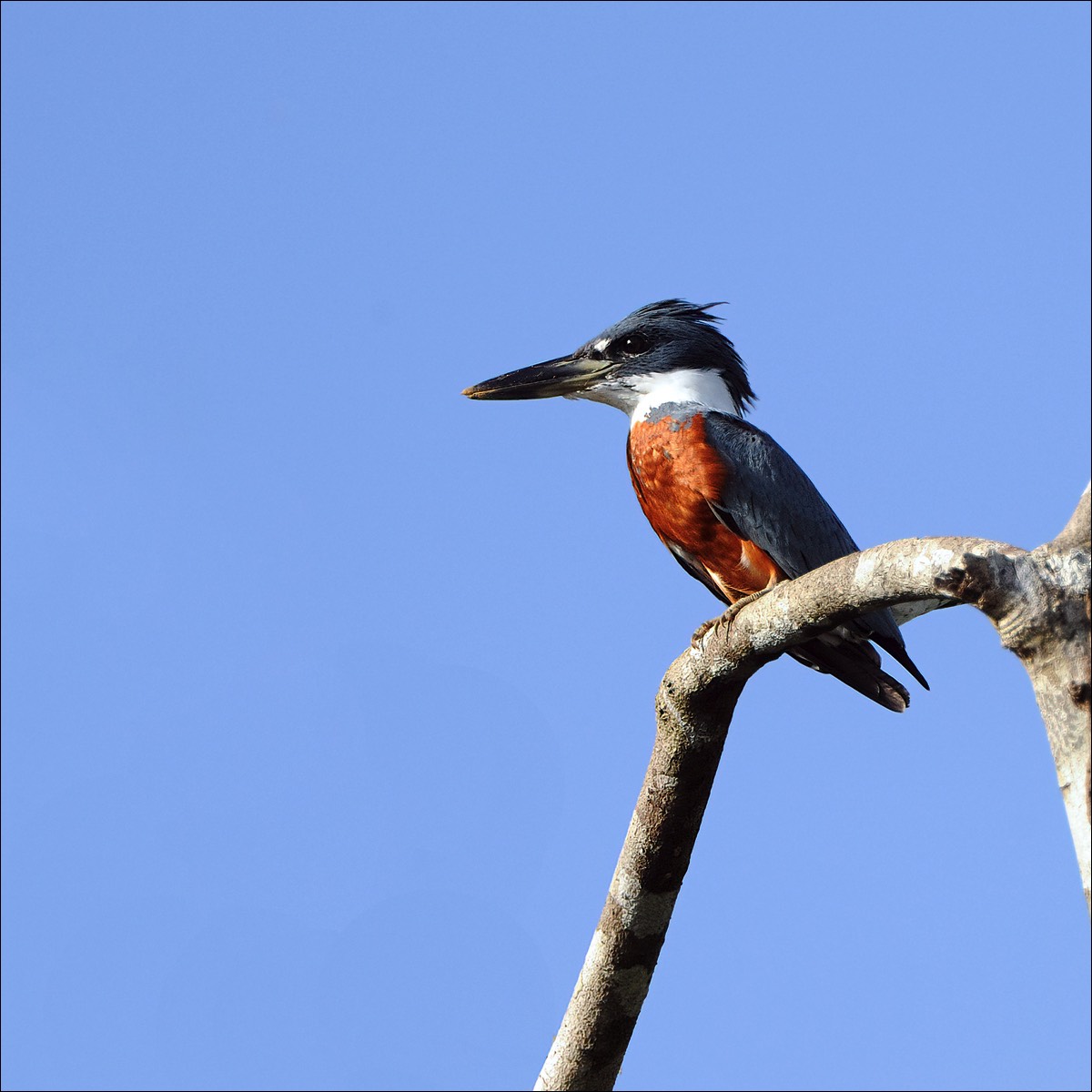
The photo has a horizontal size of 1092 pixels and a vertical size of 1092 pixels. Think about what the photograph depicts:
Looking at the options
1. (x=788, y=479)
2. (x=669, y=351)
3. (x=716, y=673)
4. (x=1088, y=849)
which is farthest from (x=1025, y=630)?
(x=669, y=351)

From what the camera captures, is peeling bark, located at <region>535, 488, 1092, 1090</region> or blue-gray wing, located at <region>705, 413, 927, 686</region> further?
blue-gray wing, located at <region>705, 413, 927, 686</region>

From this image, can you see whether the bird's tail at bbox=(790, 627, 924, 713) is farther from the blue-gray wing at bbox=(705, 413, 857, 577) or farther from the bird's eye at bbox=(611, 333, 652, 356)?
the bird's eye at bbox=(611, 333, 652, 356)

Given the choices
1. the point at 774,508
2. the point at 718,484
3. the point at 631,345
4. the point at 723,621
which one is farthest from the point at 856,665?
the point at 631,345

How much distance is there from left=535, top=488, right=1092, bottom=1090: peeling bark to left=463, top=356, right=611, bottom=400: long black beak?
7.07 feet

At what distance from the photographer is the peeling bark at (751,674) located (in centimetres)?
254

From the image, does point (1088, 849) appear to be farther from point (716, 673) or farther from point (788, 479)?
point (788, 479)

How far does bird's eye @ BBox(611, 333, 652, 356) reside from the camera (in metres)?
5.95

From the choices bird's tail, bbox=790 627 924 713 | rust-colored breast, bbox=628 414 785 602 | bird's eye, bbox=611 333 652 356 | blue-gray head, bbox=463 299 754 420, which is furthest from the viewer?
bird's eye, bbox=611 333 652 356

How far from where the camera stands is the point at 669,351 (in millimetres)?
5863

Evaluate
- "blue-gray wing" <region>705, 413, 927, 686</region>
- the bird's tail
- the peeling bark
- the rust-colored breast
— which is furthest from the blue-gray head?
the peeling bark

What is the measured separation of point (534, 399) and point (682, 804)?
279 centimetres

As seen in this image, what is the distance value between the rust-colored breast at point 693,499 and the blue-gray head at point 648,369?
0.36m

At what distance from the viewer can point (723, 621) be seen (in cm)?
390

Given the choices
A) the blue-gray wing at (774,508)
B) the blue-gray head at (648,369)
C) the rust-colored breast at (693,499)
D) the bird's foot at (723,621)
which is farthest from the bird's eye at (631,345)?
the bird's foot at (723,621)
